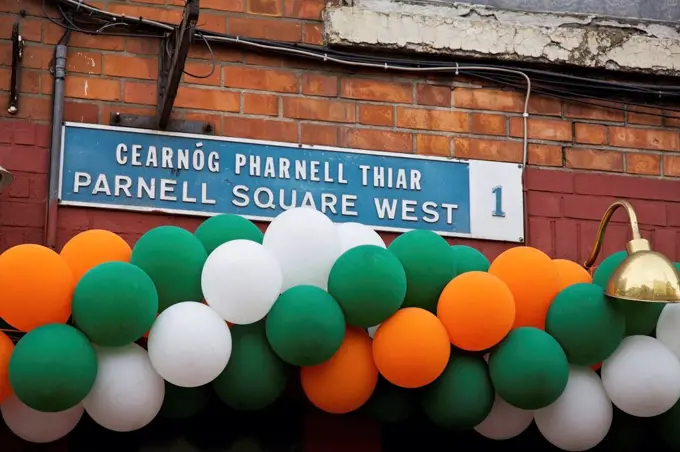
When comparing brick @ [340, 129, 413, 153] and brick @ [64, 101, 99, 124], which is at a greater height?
brick @ [64, 101, 99, 124]

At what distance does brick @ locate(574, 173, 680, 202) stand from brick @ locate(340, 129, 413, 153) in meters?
0.73

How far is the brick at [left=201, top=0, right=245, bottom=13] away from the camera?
5.30 metres

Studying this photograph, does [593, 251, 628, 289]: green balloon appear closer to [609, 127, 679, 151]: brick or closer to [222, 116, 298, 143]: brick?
[609, 127, 679, 151]: brick

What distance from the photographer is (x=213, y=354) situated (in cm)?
411

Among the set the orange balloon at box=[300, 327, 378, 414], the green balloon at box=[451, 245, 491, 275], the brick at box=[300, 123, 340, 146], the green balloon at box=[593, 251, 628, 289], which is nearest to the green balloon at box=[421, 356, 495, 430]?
the orange balloon at box=[300, 327, 378, 414]

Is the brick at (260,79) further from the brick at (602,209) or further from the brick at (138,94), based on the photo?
the brick at (602,209)

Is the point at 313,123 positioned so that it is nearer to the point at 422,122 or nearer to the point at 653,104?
the point at 422,122

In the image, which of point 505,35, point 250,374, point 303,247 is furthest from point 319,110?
point 250,374

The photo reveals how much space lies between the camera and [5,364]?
406cm

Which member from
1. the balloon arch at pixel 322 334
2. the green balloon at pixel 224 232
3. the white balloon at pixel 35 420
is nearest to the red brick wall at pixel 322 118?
the green balloon at pixel 224 232

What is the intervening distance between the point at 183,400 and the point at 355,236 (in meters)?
0.81

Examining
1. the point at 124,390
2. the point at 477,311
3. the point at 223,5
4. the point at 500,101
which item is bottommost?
the point at 124,390

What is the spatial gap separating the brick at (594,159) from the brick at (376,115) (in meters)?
0.76

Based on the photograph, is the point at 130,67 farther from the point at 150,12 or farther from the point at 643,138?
the point at 643,138
